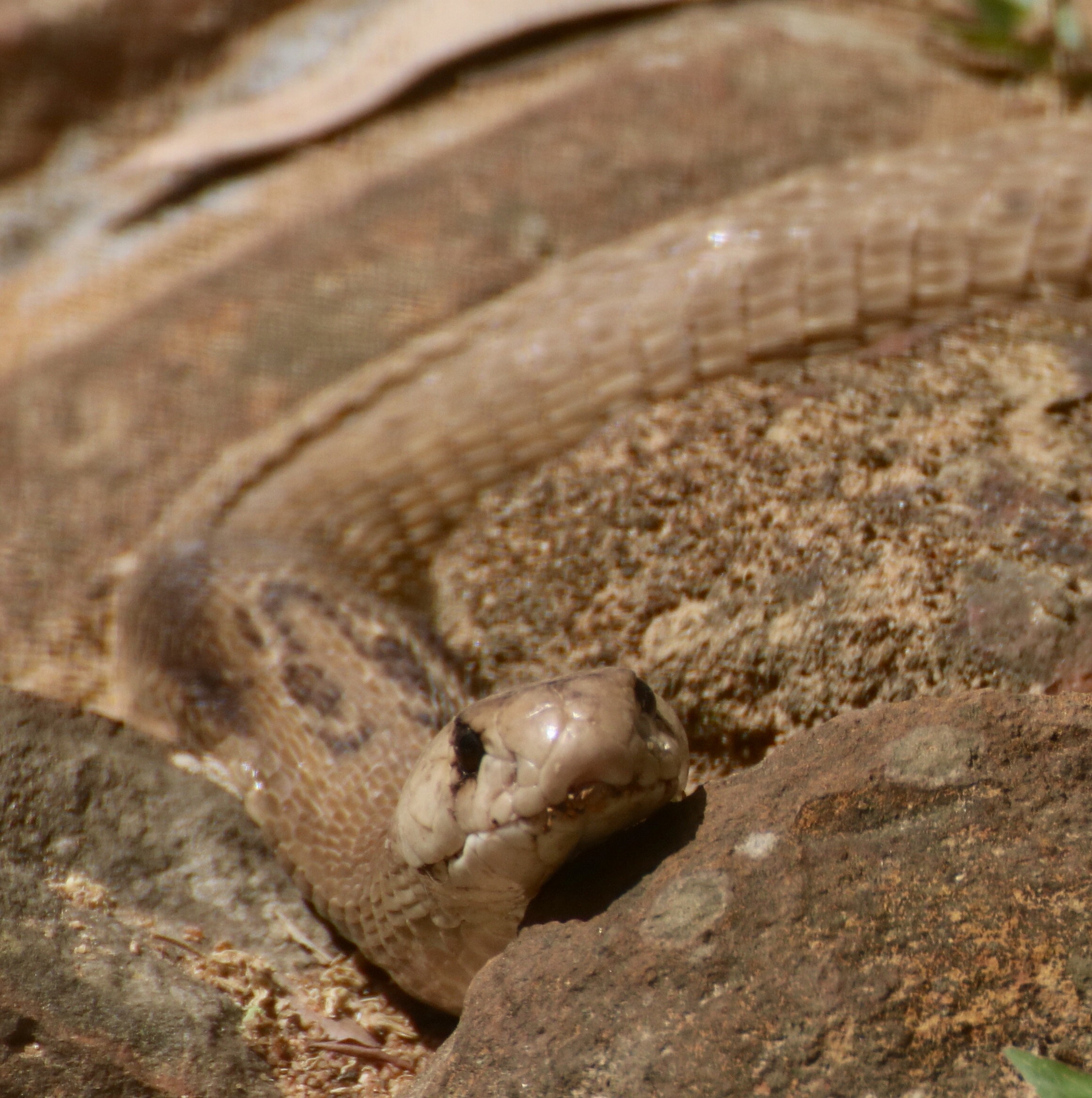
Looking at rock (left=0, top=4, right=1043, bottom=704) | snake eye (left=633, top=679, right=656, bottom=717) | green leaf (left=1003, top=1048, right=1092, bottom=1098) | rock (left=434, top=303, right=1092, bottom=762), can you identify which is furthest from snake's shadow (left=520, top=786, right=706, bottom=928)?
rock (left=0, top=4, right=1043, bottom=704)

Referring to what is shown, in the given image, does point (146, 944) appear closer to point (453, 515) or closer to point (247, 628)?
point (247, 628)

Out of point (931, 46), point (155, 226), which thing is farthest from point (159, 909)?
point (931, 46)

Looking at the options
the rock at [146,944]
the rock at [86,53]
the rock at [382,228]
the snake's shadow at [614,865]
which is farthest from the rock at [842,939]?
the rock at [86,53]

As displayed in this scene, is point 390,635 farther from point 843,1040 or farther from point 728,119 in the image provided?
point 728,119

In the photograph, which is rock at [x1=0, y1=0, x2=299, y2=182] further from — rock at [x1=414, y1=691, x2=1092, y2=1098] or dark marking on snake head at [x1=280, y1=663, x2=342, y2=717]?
rock at [x1=414, y1=691, x2=1092, y2=1098]

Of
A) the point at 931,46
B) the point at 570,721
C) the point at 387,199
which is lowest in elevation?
the point at 931,46

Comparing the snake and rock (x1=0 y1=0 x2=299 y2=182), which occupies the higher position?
rock (x1=0 y1=0 x2=299 y2=182)
